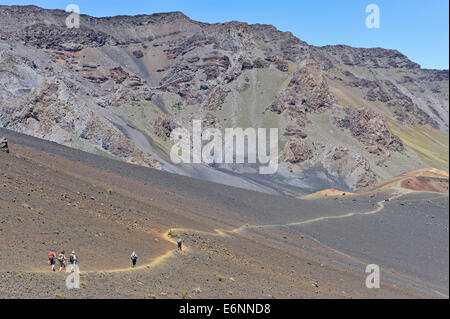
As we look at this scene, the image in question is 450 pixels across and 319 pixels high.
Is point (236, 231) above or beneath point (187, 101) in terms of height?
beneath

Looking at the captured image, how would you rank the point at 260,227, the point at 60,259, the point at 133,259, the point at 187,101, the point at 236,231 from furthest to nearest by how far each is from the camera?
the point at 187,101, the point at 260,227, the point at 236,231, the point at 133,259, the point at 60,259

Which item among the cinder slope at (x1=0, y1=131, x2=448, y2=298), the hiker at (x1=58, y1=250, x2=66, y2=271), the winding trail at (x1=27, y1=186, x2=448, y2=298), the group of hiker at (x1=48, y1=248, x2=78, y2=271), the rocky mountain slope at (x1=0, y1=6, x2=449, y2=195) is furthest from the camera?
the rocky mountain slope at (x1=0, y1=6, x2=449, y2=195)

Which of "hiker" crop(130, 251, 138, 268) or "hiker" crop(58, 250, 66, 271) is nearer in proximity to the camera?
"hiker" crop(58, 250, 66, 271)

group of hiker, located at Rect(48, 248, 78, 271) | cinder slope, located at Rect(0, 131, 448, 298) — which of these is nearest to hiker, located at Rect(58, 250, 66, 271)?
group of hiker, located at Rect(48, 248, 78, 271)

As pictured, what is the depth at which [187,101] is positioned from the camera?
13312 cm

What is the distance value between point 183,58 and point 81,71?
31.3 meters

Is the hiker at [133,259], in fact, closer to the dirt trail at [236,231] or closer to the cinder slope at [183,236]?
the dirt trail at [236,231]

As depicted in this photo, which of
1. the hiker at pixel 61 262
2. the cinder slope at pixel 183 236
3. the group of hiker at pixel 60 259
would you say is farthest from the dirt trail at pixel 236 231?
the hiker at pixel 61 262

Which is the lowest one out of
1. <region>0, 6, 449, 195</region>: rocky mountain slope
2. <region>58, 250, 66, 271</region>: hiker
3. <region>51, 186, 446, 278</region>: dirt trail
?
<region>58, 250, 66, 271</region>: hiker

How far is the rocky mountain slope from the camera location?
82.3 metres

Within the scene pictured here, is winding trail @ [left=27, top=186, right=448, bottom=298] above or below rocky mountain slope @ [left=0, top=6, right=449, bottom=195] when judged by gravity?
below

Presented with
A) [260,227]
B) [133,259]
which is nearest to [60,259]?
[133,259]

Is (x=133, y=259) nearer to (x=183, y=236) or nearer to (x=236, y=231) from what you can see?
(x=183, y=236)

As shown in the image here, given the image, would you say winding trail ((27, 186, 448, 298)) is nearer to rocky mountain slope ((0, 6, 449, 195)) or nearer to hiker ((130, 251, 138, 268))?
hiker ((130, 251, 138, 268))
